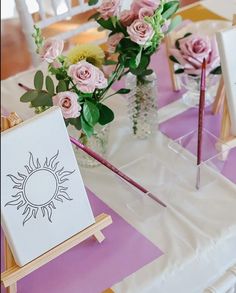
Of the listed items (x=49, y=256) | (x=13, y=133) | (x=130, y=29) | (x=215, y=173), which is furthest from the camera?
(x=215, y=173)

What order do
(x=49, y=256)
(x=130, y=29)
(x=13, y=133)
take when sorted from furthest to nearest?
1. (x=130, y=29)
2. (x=49, y=256)
3. (x=13, y=133)

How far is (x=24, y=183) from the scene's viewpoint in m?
0.97

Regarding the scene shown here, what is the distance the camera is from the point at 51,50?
1124 millimetres

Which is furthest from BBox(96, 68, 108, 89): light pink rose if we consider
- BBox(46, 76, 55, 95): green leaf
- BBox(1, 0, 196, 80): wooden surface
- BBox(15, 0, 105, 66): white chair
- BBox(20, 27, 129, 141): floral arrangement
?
BBox(1, 0, 196, 80): wooden surface

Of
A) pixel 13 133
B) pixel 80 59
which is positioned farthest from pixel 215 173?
pixel 13 133

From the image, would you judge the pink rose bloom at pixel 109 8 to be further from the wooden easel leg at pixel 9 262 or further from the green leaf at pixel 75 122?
the wooden easel leg at pixel 9 262

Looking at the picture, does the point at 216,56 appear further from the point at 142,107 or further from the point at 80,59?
the point at 80,59

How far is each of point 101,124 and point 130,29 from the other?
22cm

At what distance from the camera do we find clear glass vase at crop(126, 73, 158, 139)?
4.35 feet

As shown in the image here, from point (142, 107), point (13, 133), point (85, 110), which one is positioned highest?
point (13, 133)

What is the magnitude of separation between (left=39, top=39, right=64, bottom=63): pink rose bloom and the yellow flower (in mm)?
73

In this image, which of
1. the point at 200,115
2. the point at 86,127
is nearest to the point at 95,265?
the point at 86,127

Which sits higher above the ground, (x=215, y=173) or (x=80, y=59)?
(x=80, y=59)

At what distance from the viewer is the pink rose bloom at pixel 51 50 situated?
1124mm
